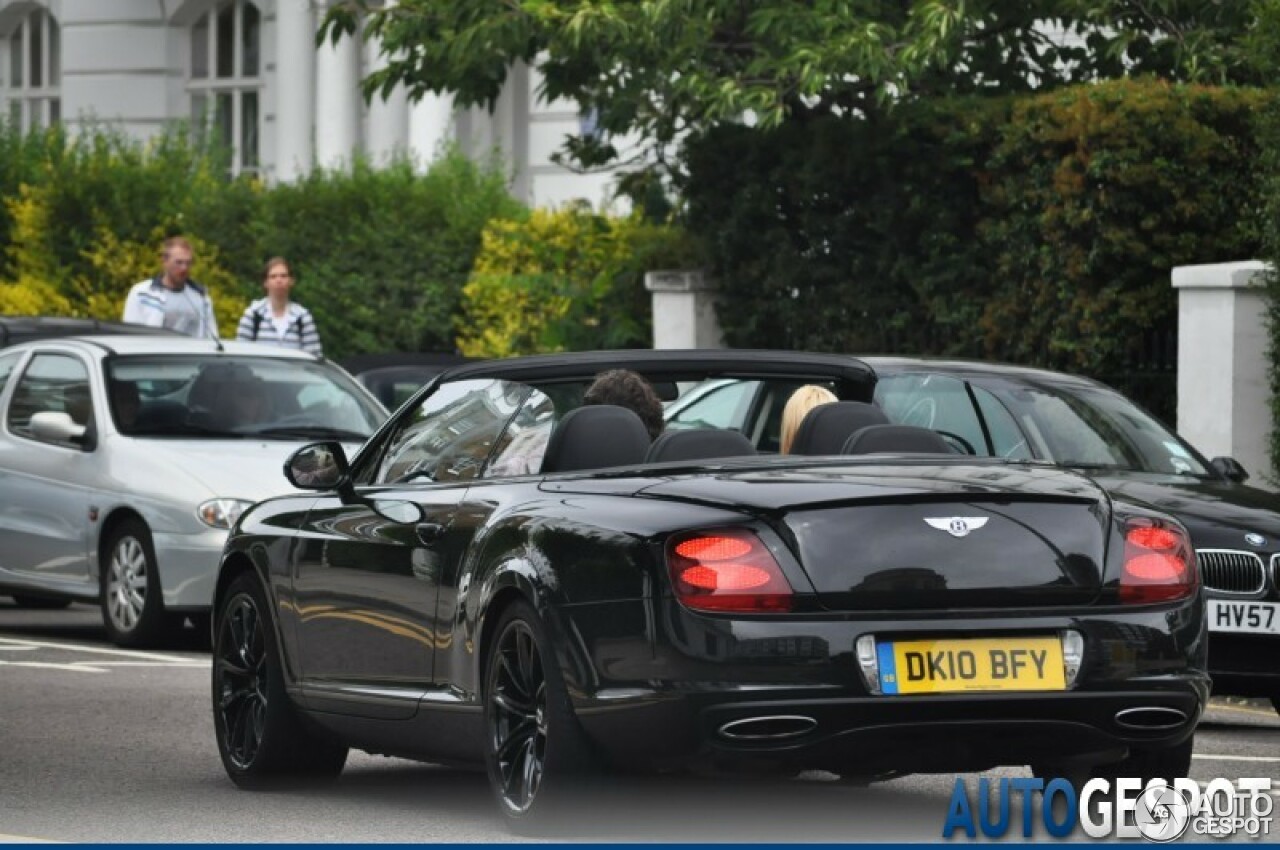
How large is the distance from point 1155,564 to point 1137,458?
5.44 meters

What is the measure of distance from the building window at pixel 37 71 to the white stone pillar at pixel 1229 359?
26.7 metres

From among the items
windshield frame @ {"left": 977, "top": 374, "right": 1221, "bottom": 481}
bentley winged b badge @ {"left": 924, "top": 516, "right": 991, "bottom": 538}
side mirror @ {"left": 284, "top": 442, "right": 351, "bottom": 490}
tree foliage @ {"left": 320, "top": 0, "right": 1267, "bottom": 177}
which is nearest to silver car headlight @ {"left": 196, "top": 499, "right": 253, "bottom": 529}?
windshield frame @ {"left": 977, "top": 374, "right": 1221, "bottom": 481}

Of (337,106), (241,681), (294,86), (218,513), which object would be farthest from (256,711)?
(294,86)

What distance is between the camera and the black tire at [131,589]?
1627 cm

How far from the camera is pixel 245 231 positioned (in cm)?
3044

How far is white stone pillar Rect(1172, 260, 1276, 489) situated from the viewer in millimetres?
18297

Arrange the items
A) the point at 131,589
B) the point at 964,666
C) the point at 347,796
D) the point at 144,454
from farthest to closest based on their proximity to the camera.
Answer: the point at 144,454 < the point at 131,589 < the point at 347,796 < the point at 964,666

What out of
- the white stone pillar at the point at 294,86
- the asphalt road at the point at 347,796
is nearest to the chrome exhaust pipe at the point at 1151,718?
the asphalt road at the point at 347,796

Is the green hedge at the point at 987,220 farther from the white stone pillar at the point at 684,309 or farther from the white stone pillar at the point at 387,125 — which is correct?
the white stone pillar at the point at 387,125

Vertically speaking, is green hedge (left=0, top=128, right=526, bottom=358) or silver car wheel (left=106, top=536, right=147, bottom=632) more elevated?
green hedge (left=0, top=128, right=526, bottom=358)

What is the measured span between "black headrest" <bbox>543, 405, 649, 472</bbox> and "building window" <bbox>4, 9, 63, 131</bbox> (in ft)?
113

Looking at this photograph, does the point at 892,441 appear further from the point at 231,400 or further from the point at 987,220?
the point at 987,220

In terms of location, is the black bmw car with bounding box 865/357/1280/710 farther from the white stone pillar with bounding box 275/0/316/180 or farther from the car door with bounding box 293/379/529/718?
the white stone pillar with bounding box 275/0/316/180

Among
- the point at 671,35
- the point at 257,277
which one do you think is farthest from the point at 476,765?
the point at 257,277
